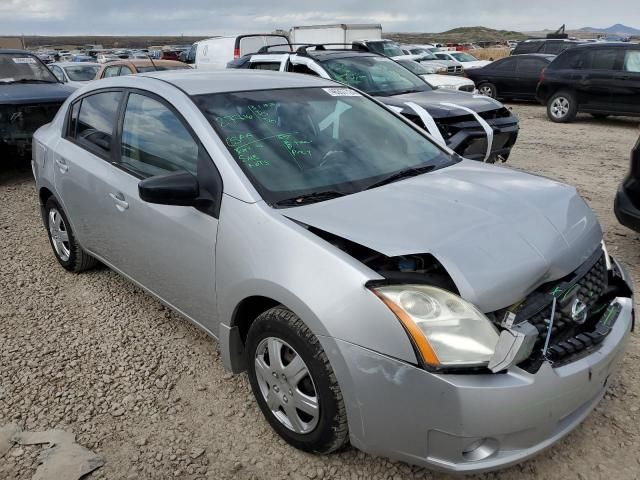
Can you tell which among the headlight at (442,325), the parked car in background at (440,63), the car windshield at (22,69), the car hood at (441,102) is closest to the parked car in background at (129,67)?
the car windshield at (22,69)

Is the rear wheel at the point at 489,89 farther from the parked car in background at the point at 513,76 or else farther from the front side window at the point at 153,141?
the front side window at the point at 153,141

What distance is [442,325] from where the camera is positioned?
6.07 feet

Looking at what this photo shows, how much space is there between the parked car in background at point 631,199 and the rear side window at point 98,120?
3.79 m

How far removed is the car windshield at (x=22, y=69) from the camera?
303 inches

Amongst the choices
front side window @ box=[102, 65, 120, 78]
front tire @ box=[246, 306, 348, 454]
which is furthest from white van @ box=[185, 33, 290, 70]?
front tire @ box=[246, 306, 348, 454]

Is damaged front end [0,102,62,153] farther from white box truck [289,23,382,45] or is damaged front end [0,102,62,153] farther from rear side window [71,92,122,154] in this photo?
white box truck [289,23,382,45]

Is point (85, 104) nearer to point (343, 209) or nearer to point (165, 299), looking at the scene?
point (165, 299)

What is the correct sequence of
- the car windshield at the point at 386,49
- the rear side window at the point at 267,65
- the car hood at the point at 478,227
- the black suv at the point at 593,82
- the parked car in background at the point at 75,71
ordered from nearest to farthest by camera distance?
the car hood at the point at 478,227 → the rear side window at the point at 267,65 → the black suv at the point at 593,82 → the parked car in background at the point at 75,71 → the car windshield at the point at 386,49

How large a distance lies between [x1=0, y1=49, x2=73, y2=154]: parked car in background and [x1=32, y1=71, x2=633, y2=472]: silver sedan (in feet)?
14.6

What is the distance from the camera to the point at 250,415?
2.65 metres

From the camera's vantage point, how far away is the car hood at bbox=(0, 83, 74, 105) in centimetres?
689

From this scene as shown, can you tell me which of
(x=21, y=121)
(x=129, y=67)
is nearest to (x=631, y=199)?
(x=21, y=121)

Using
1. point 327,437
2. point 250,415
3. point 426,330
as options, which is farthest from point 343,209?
point 250,415

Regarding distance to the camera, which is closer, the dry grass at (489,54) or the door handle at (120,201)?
the door handle at (120,201)
